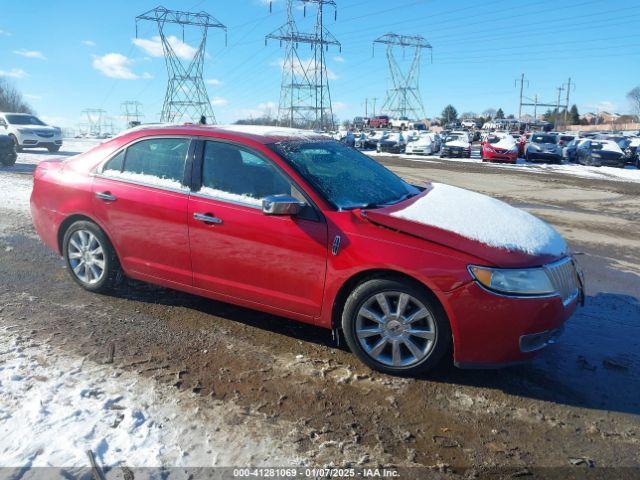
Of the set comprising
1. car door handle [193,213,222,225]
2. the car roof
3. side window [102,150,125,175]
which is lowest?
car door handle [193,213,222,225]

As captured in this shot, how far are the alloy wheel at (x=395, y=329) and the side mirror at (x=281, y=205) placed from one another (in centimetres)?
81

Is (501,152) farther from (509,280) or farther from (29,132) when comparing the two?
(509,280)

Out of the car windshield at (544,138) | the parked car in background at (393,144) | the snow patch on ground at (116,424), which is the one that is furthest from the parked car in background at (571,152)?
the snow patch on ground at (116,424)

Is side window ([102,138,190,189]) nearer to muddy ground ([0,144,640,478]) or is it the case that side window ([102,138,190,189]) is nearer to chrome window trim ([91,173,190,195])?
chrome window trim ([91,173,190,195])

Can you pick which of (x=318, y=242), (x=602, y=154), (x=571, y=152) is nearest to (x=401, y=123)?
(x=571, y=152)

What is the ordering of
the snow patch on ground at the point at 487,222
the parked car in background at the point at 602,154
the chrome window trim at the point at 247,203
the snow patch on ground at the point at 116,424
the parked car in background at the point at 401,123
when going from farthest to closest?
1. the parked car in background at the point at 401,123
2. the parked car in background at the point at 602,154
3. the chrome window trim at the point at 247,203
4. the snow patch on ground at the point at 487,222
5. the snow patch on ground at the point at 116,424

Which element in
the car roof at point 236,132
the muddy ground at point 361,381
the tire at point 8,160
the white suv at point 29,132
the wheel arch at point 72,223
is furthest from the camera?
the white suv at point 29,132

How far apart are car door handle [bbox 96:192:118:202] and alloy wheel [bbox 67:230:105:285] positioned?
0.38 m

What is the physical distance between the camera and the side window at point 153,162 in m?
4.36

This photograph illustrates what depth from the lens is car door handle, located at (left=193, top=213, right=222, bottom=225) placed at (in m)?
3.99

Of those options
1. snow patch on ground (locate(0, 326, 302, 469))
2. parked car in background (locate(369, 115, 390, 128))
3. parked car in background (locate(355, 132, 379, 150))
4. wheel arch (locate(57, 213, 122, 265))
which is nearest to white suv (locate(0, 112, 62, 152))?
wheel arch (locate(57, 213, 122, 265))

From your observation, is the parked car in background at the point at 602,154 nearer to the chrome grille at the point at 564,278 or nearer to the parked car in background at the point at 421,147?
the parked car in background at the point at 421,147

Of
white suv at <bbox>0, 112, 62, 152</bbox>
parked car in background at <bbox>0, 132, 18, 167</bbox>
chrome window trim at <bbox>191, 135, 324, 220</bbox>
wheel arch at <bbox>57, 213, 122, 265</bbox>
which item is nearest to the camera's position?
chrome window trim at <bbox>191, 135, 324, 220</bbox>

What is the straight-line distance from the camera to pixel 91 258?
4.83 metres
